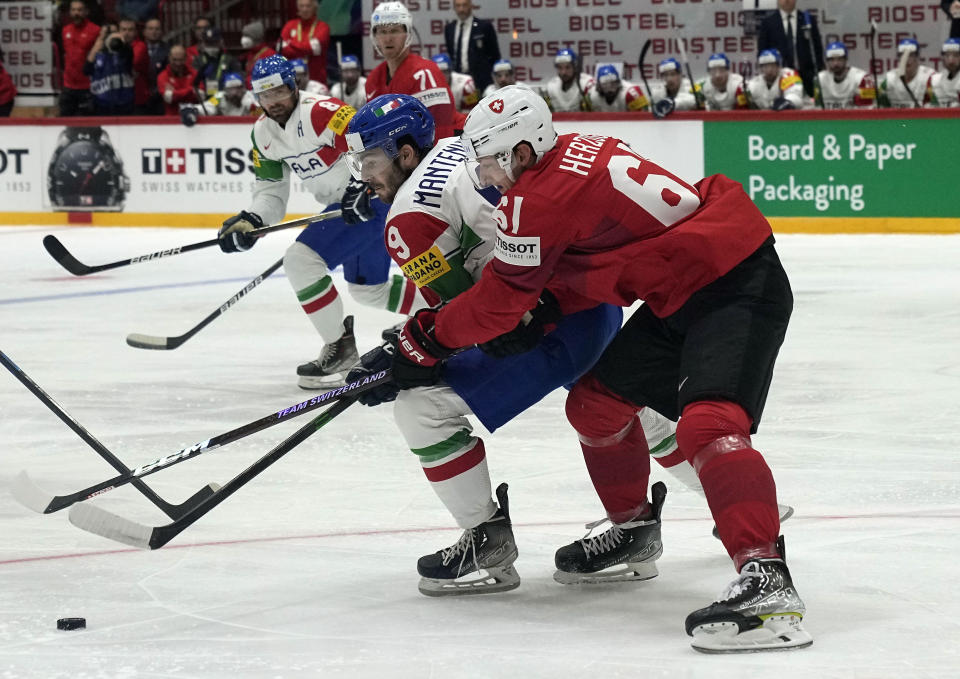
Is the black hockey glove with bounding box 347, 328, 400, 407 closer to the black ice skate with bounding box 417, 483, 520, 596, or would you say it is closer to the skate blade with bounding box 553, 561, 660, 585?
the black ice skate with bounding box 417, 483, 520, 596

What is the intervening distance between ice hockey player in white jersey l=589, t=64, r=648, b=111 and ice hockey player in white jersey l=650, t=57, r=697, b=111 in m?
0.12

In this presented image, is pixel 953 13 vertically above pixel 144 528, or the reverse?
pixel 953 13

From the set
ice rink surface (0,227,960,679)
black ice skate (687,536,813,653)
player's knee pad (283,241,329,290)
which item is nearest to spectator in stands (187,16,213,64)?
ice rink surface (0,227,960,679)

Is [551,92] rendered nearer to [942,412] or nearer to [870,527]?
[942,412]

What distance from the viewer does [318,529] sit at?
3553mm

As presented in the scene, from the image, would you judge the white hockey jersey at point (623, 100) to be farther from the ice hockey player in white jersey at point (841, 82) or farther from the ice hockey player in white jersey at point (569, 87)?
the ice hockey player in white jersey at point (841, 82)

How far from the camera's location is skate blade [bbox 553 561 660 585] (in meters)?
3.08

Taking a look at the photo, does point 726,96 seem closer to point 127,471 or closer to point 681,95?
point 681,95

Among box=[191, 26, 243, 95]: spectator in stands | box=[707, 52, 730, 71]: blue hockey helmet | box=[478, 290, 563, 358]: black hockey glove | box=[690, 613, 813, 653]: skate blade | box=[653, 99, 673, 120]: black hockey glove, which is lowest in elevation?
box=[690, 613, 813, 653]: skate blade

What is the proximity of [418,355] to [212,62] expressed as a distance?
10.6 meters

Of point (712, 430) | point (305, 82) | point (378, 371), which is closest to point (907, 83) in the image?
point (305, 82)

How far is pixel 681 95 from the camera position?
1105 cm

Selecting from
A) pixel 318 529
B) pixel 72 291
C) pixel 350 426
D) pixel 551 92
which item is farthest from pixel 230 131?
pixel 318 529

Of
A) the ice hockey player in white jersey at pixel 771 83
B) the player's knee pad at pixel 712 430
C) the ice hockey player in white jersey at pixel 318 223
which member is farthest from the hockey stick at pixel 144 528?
the ice hockey player in white jersey at pixel 771 83
